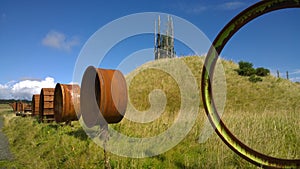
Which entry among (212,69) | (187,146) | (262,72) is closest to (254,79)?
(262,72)

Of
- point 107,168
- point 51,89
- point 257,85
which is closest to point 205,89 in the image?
point 107,168

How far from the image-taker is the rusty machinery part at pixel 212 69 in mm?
2520

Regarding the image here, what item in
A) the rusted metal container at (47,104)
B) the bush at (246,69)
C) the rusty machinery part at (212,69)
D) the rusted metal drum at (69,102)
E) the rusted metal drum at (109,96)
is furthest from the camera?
the bush at (246,69)

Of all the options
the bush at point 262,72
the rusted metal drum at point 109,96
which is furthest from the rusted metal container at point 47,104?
the bush at point 262,72

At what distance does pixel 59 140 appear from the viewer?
711cm

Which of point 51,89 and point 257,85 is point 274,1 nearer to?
point 51,89

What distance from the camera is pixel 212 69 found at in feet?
9.57

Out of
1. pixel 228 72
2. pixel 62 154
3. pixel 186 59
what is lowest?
pixel 62 154

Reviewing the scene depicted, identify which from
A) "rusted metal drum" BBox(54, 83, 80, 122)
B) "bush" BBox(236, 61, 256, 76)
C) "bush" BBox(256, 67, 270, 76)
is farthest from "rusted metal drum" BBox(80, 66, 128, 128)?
"bush" BBox(256, 67, 270, 76)

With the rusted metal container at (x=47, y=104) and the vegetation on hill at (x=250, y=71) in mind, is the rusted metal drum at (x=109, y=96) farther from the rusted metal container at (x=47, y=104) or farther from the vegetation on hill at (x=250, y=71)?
the vegetation on hill at (x=250, y=71)

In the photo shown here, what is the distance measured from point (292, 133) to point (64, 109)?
5948mm

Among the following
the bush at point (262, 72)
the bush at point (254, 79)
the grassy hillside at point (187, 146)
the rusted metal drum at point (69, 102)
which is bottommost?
the grassy hillside at point (187, 146)

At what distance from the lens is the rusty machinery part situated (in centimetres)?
252

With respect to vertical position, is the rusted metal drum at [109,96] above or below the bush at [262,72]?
below
